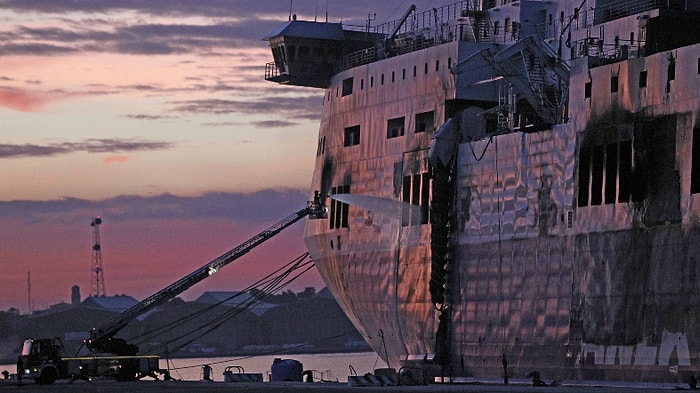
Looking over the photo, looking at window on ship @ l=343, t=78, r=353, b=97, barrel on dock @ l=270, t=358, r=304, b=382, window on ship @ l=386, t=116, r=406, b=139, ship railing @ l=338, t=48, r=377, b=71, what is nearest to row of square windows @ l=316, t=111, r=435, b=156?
window on ship @ l=386, t=116, r=406, b=139

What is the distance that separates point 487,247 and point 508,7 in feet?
37.3

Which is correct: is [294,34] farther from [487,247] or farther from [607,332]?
[607,332]

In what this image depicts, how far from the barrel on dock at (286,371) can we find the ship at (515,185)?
409cm

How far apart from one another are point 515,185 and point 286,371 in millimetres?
13111

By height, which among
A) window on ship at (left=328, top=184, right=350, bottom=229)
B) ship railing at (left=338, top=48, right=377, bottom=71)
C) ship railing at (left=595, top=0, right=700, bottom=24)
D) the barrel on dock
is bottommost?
the barrel on dock

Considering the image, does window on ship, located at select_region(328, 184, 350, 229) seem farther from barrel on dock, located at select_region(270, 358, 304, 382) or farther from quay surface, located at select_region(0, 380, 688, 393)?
quay surface, located at select_region(0, 380, 688, 393)

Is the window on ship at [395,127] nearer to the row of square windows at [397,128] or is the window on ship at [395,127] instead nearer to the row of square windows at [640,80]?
the row of square windows at [397,128]

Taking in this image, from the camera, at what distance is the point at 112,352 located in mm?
→ 72938

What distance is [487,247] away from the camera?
5784 cm

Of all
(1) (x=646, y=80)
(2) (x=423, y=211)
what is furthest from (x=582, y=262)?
(2) (x=423, y=211)

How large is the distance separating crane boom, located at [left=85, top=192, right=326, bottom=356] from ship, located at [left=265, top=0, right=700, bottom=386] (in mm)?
876

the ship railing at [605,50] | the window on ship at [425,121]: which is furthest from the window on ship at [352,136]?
the ship railing at [605,50]

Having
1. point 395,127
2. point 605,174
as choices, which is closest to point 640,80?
point 605,174

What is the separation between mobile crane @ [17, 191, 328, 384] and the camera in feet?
212
